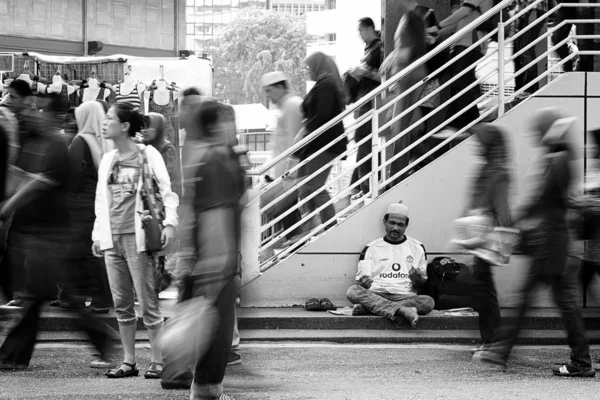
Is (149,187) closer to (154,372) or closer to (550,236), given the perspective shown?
(154,372)

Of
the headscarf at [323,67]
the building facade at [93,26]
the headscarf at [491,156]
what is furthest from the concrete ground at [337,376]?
the building facade at [93,26]

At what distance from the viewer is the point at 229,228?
6.26 m

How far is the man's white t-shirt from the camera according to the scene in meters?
10.1

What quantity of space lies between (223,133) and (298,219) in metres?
5.14

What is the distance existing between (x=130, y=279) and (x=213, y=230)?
6.10 feet

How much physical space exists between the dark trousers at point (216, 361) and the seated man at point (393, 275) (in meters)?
3.81

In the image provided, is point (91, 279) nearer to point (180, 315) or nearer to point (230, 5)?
point (180, 315)

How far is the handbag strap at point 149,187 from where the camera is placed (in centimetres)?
778

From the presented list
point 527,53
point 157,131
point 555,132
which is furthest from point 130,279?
point 527,53

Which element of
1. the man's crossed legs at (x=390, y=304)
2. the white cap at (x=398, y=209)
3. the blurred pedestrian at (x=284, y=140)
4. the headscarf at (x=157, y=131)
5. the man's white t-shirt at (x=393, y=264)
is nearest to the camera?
the headscarf at (x=157, y=131)

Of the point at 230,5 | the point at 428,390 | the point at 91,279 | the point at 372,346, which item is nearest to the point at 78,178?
the point at 91,279

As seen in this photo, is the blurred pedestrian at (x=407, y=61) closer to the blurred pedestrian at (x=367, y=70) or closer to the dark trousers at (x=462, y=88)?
the dark trousers at (x=462, y=88)

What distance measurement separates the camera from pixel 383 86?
10758mm

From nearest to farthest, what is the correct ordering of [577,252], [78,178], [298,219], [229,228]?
[229,228], [577,252], [78,178], [298,219]
